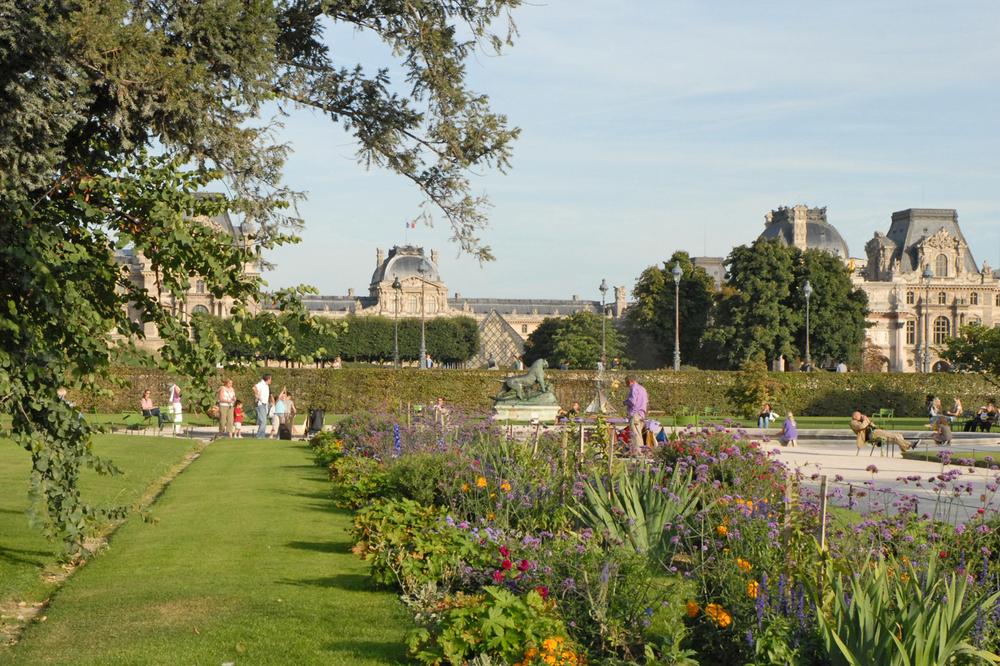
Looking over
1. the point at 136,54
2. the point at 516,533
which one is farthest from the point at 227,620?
the point at 136,54

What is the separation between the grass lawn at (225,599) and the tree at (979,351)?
31.0m

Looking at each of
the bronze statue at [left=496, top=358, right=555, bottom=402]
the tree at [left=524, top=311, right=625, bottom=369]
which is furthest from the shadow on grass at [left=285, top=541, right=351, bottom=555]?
the tree at [left=524, top=311, right=625, bottom=369]

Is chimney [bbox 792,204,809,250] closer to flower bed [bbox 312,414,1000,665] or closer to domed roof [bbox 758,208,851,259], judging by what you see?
domed roof [bbox 758,208,851,259]

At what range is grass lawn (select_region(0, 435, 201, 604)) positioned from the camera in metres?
9.30

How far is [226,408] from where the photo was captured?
87.4ft

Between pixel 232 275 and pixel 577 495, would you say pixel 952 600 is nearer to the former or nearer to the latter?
pixel 577 495

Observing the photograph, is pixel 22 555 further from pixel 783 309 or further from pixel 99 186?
pixel 783 309

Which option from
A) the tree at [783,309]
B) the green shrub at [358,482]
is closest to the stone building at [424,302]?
the tree at [783,309]

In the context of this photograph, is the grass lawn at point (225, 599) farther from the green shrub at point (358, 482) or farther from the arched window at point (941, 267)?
the arched window at point (941, 267)

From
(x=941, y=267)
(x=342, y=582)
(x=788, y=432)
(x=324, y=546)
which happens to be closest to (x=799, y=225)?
(x=941, y=267)

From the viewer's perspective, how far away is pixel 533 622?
5992mm

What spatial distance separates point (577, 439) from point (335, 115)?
400 centimetres

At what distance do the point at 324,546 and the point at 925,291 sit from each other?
110 m

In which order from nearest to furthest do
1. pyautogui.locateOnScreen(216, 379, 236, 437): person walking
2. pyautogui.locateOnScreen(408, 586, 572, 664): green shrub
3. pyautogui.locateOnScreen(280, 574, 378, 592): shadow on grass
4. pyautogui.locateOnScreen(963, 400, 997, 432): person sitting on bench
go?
pyautogui.locateOnScreen(408, 586, 572, 664): green shrub, pyautogui.locateOnScreen(280, 574, 378, 592): shadow on grass, pyautogui.locateOnScreen(216, 379, 236, 437): person walking, pyautogui.locateOnScreen(963, 400, 997, 432): person sitting on bench
